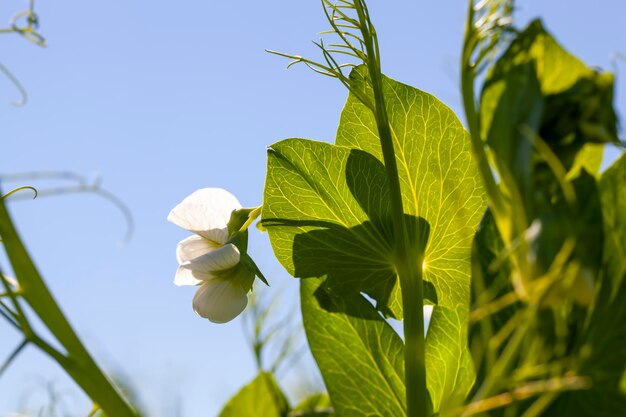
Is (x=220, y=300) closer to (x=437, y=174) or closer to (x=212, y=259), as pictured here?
(x=212, y=259)

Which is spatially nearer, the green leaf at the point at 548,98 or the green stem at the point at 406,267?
the green leaf at the point at 548,98

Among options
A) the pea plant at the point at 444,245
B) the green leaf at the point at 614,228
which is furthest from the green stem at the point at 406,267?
the green leaf at the point at 614,228

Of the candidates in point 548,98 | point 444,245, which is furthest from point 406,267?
point 548,98

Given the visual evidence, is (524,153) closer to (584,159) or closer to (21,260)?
(584,159)


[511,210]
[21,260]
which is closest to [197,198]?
[21,260]

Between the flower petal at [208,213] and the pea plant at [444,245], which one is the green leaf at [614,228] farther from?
the flower petal at [208,213]
